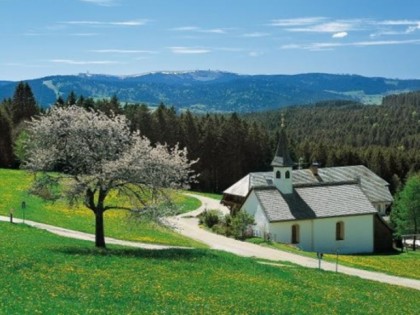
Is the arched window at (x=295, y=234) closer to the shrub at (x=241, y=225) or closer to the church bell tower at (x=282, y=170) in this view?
the church bell tower at (x=282, y=170)

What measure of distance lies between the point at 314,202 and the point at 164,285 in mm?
40282

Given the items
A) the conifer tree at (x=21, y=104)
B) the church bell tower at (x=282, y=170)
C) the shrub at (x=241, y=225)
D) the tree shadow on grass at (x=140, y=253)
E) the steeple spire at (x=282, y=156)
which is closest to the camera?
the tree shadow on grass at (x=140, y=253)

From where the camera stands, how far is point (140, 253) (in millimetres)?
34812

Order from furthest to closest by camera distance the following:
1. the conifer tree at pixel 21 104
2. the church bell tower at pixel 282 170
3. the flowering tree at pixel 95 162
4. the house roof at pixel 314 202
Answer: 1. the conifer tree at pixel 21 104
2. the church bell tower at pixel 282 170
3. the house roof at pixel 314 202
4. the flowering tree at pixel 95 162

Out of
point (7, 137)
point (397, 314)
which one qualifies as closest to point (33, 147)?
point (397, 314)

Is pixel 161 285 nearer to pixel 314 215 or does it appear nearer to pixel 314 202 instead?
pixel 314 215

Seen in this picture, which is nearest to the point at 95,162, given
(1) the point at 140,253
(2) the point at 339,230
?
(1) the point at 140,253

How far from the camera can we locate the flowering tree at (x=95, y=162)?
35062mm

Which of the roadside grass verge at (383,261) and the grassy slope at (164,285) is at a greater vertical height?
the grassy slope at (164,285)

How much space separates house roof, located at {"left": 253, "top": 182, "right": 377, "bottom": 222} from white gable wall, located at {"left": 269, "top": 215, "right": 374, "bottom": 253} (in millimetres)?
626

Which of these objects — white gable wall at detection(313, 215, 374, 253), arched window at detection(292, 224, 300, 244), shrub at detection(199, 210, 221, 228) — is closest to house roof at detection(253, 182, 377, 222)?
white gable wall at detection(313, 215, 374, 253)

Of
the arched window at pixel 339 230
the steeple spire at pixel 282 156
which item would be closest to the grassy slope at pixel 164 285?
the arched window at pixel 339 230

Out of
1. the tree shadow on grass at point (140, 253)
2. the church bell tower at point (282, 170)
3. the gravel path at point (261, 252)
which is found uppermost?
the church bell tower at point (282, 170)

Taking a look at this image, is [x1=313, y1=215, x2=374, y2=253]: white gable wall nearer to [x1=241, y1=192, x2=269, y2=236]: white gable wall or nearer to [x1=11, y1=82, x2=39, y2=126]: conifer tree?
[x1=241, y1=192, x2=269, y2=236]: white gable wall
